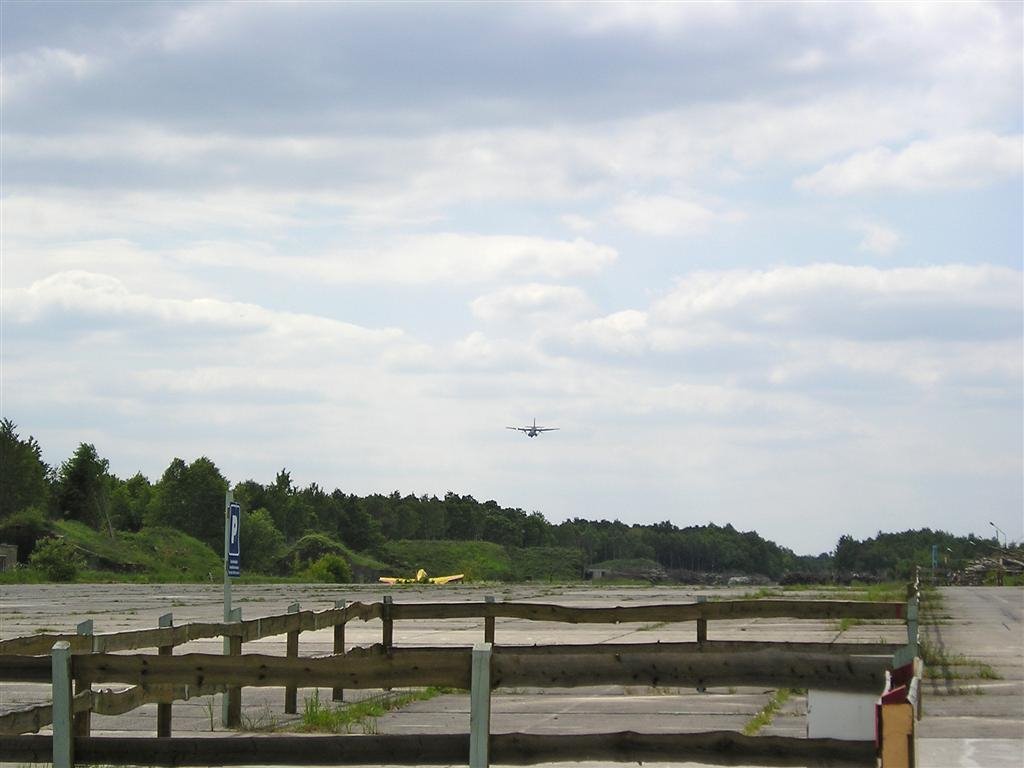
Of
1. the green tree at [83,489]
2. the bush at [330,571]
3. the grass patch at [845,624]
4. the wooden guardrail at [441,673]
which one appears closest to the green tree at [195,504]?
the green tree at [83,489]

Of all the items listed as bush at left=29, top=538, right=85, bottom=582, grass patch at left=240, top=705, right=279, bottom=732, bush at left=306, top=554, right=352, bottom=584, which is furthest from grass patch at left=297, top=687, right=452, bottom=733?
bush at left=306, top=554, right=352, bottom=584

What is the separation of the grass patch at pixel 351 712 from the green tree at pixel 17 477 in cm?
9783

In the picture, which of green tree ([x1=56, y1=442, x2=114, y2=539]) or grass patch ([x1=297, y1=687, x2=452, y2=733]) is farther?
green tree ([x1=56, y1=442, x2=114, y2=539])

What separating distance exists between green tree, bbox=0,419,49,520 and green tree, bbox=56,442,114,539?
547 centimetres

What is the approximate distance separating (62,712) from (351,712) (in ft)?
20.2

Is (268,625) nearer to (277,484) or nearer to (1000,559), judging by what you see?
(1000,559)

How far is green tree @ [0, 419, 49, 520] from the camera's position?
108m

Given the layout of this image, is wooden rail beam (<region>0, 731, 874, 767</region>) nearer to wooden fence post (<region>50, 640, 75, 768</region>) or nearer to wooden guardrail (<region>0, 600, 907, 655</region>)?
wooden fence post (<region>50, 640, 75, 768</region>)

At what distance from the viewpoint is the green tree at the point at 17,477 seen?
10794 cm

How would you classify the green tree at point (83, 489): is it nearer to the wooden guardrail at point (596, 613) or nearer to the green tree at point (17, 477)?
the green tree at point (17, 477)

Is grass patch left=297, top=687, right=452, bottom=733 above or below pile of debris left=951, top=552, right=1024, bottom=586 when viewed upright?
above

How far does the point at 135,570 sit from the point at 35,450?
75.0 ft

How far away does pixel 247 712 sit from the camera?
14094 millimetres

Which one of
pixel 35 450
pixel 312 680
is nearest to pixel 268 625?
pixel 312 680
